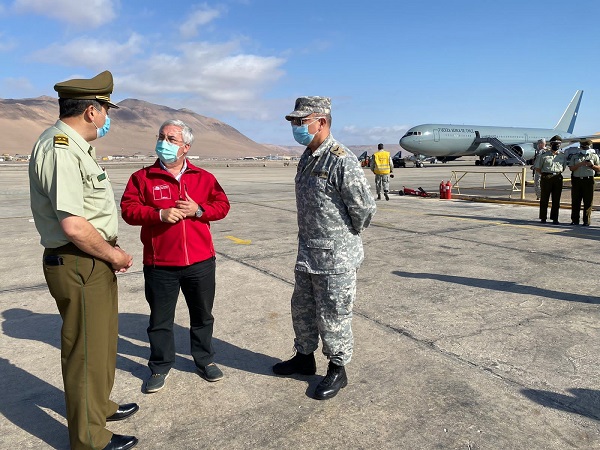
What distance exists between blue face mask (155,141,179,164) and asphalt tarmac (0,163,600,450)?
5.31ft

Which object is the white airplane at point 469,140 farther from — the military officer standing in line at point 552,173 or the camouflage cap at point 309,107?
the camouflage cap at point 309,107

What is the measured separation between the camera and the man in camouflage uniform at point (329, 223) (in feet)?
9.92

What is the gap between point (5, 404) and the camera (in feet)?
9.67

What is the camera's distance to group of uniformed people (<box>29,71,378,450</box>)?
7.74 feet

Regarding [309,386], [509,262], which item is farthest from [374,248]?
[309,386]

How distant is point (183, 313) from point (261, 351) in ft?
4.04

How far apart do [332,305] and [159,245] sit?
50.6 inches

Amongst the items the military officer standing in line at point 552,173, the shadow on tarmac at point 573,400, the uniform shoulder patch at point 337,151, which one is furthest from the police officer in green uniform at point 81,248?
the military officer standing in line at point 552,173

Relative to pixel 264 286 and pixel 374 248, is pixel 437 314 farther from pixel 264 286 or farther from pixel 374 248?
pixel 374 248

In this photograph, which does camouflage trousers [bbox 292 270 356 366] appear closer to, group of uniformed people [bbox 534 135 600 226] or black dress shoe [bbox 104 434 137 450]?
black dress shoe [bbox 104 434 137 450]

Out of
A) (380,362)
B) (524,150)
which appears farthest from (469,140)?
(380,362)

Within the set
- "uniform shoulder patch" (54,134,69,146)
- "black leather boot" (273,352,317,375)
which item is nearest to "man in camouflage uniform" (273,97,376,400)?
"black leather boot" (273,352,317,375)

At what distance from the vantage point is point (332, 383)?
3.08 m

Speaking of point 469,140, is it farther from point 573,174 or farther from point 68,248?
point 68,248
